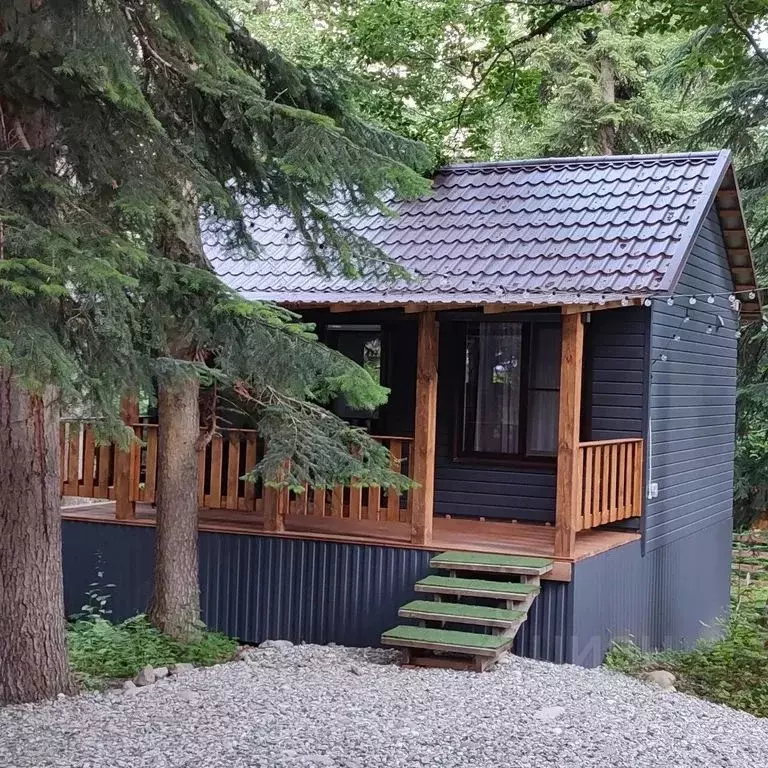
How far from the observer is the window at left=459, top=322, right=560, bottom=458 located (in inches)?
461

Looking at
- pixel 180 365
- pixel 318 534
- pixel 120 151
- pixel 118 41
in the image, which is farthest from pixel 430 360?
pixel 118 41

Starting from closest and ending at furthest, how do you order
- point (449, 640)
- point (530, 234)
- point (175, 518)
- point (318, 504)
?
point (449, 640) → point (175, 518) → point (318, 504) → point (530, 234)

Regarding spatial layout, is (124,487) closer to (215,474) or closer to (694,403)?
(215,474)

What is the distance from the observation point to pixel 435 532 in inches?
416

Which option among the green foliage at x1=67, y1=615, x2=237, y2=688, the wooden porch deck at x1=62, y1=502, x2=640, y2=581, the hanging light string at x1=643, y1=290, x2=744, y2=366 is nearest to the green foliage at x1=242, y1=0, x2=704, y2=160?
the hanging light string at x1=643, y1=290, x2=744, y2=366

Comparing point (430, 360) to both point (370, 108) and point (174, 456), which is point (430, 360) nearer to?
point (174, 456)

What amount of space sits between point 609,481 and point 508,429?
1405 mm

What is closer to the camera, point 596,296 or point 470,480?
point 596,296

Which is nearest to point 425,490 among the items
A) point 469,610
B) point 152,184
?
point 469,610

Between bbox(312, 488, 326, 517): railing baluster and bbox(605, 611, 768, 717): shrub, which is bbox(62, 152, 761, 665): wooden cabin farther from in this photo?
bbox(605, 611, 768, 717): shrub

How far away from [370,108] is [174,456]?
8.66m

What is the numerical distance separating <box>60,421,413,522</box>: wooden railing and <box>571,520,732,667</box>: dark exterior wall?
187 centimetres

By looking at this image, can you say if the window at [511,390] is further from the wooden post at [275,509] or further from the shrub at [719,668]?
the wooden post at [275,509]

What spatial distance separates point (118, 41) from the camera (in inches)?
A: 243
